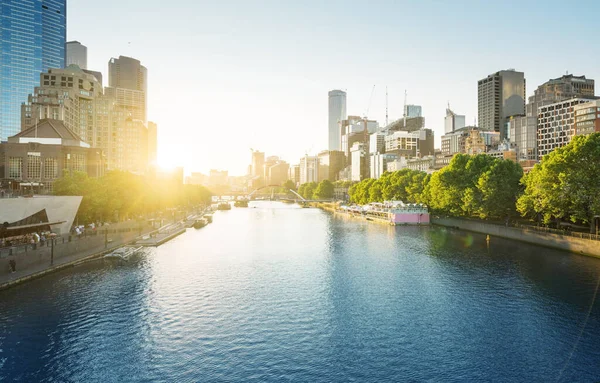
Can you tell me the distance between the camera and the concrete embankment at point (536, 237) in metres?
65.8

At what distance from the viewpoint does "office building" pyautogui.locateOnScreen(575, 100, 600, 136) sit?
16984cm

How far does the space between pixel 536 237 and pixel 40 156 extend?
360 feet

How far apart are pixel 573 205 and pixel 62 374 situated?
7466 centimetres

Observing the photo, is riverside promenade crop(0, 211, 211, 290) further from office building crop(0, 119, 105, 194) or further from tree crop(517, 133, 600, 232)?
tree crop(517, 133, 600, 232)

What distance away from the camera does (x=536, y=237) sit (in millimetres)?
78688

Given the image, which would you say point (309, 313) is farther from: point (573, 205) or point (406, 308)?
point (573, 205)

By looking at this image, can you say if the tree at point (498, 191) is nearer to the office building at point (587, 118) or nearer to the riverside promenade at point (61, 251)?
the riverside promenade at point (61, 251)

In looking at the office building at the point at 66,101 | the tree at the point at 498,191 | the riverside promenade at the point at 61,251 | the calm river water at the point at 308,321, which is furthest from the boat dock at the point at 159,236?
the tree at the point at 498,191

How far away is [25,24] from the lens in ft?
655

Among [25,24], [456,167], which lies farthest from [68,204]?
[25,24]

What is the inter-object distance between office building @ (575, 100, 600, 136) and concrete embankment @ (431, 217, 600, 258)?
323 feet

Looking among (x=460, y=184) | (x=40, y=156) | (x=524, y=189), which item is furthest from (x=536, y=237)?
(x=40, y=156)

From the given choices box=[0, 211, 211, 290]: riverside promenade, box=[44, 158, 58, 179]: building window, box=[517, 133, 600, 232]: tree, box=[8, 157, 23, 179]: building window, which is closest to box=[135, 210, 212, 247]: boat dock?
box=[0, 211, 211, 290]: riverside promenade

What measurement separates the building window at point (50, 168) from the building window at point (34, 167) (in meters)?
1.23
